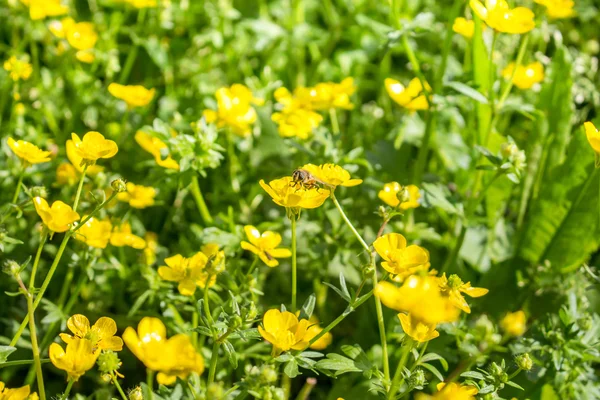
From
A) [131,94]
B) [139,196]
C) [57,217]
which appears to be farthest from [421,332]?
[131,94]

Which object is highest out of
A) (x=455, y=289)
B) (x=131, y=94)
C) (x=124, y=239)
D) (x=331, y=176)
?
(x=331, y=176)

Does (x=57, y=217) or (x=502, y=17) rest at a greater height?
(x=502, y=17)

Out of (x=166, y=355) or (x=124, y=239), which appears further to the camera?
(x=124, y=239)

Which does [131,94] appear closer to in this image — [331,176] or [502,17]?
[331,176]

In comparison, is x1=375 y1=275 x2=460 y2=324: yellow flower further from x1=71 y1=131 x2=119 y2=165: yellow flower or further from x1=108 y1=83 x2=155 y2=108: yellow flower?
x1=108 y1=83 x2=155 y2=108: yellow flower

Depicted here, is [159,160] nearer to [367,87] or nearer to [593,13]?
[367,87]

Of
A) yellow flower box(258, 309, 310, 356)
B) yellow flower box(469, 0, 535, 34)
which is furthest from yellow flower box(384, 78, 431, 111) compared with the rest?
yellow flower box(258, 309, 310, 356)
